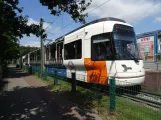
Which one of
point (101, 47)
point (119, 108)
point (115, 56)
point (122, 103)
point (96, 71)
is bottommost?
point (119, 108)

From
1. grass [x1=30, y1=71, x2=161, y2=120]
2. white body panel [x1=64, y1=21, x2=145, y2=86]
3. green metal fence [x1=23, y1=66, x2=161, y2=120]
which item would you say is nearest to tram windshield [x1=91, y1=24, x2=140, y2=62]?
white body panel [x1=64, y1=21, x2=145, y2=86]

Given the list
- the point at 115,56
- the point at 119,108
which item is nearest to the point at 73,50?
the point at 115,56

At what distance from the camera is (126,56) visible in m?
10.3

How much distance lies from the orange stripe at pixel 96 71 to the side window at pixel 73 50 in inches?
39.4

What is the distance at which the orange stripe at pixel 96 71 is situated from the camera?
10.4 metres

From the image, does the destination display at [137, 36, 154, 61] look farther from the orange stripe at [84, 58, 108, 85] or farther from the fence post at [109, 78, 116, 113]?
the fence post at [109, 78, 116, 113]

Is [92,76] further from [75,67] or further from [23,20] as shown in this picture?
[23,20]

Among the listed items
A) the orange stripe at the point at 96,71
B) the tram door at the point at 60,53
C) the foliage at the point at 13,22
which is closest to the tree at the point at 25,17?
the foliage at the point at 13,22

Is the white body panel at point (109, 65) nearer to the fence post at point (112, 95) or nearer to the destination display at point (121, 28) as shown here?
the destination display at point (121, 28)

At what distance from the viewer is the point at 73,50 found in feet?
44.6

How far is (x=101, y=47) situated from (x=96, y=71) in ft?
3.66

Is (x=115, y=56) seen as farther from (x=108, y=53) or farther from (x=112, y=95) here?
(x=112, y=95)

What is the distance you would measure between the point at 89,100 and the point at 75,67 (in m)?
4.42

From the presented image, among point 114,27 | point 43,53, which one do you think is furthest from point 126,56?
point 43,53
